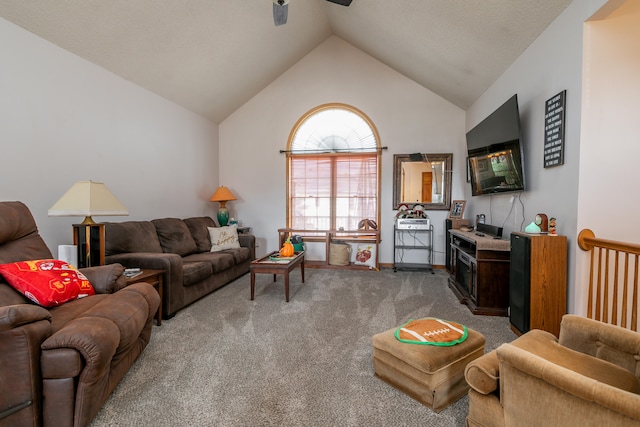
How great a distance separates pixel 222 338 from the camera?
2.46 metres

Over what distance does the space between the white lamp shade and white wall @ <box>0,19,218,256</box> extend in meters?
0.51

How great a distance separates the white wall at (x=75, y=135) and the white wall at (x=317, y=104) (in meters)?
1.22

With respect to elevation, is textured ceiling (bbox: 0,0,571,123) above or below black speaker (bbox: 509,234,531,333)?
above

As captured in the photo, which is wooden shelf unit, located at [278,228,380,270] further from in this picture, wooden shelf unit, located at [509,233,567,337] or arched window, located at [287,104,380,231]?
wooden shelf unit, located at [509,233,567,337]

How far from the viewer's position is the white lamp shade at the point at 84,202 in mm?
2424

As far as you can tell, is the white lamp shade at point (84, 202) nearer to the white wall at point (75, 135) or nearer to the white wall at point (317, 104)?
the white wall at point (75, 135)

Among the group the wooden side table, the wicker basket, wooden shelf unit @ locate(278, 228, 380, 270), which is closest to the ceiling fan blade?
the wooden side table

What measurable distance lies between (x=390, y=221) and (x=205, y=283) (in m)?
3.19

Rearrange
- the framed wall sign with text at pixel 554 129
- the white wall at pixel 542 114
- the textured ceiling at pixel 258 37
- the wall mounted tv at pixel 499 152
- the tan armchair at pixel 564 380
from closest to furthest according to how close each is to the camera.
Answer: the tan armchair at pixel 564 380, the white wall at pixel 542 114, the framed wall sign with text at pixel 554 129, the textured ceiling at pixel 258 37, the wall mounted tv at pixel 499 152

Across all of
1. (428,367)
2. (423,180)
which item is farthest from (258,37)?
(428,367)

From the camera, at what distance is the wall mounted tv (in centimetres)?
287

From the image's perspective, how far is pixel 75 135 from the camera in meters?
3.05

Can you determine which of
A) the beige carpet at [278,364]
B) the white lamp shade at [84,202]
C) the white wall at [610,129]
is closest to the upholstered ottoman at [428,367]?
the beige carpet at [278,364]

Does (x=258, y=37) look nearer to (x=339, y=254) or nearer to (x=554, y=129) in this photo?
(x=339, y=254)
